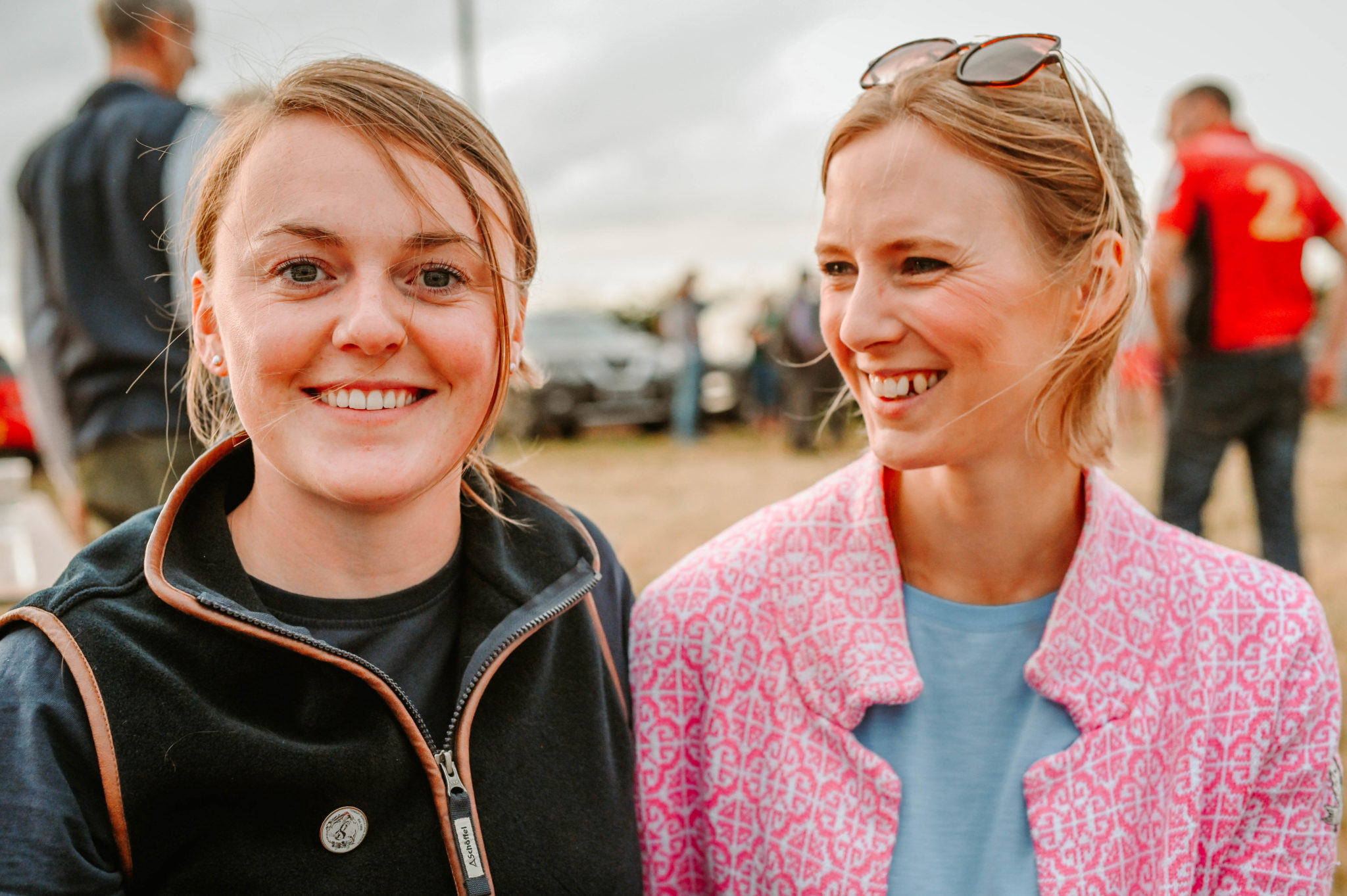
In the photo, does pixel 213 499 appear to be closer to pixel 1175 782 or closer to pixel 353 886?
pixel 353 886

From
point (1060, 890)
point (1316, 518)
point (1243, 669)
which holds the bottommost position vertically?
point (1316, 518)

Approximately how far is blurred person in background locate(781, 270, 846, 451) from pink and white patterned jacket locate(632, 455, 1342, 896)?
29.1 ft

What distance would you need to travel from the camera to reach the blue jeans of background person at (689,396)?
488 inches

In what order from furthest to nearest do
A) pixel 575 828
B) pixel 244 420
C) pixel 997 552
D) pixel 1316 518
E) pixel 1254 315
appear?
1. pixel 1316 518
2. pixel 1254 315
3. pixel 997 552
4. pixel 575 828
5. pixel 244 420

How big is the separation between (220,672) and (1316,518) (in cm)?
764

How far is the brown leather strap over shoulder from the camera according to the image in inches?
48.5

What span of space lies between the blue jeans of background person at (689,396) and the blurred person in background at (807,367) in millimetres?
1270

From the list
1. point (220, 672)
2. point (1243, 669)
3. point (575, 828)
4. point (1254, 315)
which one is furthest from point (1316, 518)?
point (220, 672)

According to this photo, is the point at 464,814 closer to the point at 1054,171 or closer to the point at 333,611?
the point at 333,611

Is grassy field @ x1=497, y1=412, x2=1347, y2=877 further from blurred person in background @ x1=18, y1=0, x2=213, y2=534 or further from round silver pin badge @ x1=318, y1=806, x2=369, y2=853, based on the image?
round silver pin badge @ x1=318, y1=806, x2=369, y2=853

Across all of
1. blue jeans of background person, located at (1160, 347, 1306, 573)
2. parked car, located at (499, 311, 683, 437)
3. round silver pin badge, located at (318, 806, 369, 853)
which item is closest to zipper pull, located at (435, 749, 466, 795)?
round silver pin badge, located at (318, 806, 369, 853)

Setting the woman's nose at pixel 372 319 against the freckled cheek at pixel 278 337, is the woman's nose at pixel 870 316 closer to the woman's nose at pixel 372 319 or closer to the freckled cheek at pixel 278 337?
the woman's nose at pixel 372 319

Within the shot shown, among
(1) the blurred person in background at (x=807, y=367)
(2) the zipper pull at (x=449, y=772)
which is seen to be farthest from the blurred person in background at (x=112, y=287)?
(1) the blurred person in background at (x=807, y=367)

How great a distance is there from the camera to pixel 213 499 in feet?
5.09
